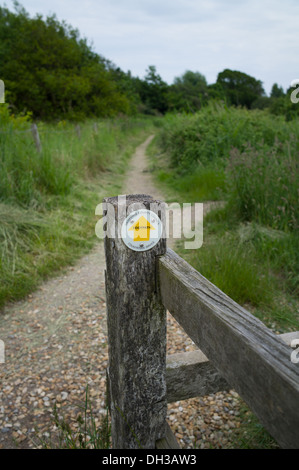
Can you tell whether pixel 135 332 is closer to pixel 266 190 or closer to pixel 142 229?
pixel 142 229

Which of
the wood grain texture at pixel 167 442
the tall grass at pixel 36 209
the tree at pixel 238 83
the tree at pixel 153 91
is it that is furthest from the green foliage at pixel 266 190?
the tree at pixel 153 91

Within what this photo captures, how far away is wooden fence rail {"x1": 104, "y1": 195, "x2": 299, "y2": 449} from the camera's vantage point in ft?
2.22

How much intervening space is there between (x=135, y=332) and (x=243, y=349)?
50 cm

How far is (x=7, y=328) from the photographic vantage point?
3.16 metres

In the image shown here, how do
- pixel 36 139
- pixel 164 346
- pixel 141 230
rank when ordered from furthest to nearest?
pixel 36 139 → pixel 164 346 → pixel 141 230

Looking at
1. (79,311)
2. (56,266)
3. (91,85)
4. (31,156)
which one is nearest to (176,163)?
(31,156)

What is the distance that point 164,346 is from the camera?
4.02 ft

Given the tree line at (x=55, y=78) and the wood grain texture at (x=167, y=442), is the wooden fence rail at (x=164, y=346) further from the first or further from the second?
the tree line at (x=55, y=78)

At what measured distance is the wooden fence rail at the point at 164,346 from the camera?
68 cm

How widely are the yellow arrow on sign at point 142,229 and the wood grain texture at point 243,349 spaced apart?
122 millimetres

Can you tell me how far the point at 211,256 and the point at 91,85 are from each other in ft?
70.5

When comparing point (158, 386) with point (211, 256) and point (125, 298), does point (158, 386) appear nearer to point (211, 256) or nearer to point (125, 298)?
point (125, 298)

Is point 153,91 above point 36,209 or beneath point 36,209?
above

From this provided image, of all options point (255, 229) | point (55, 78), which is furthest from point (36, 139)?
point (55, 78)
